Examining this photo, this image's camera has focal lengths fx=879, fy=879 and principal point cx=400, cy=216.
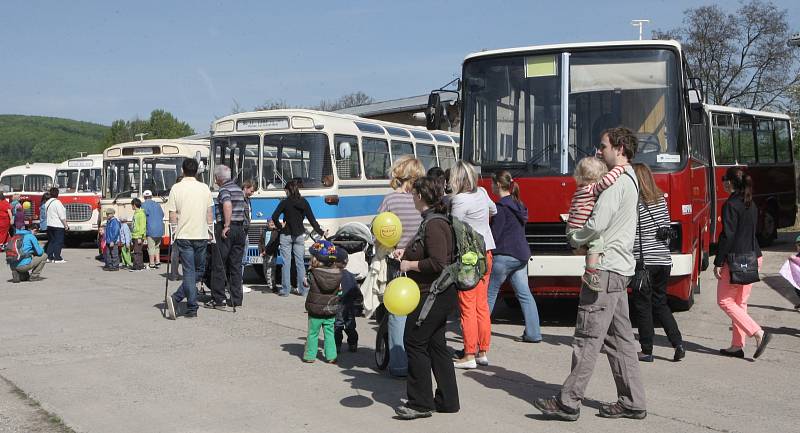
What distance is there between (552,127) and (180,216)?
493cm

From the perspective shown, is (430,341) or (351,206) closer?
(430,341)

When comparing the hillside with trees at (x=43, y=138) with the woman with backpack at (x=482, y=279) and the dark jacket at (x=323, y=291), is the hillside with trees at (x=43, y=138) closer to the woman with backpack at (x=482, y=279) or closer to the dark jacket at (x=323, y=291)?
the dark jacket at (x=323, y=291)

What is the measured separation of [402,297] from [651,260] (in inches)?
133

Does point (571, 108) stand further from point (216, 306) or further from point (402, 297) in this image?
point (216, 306)

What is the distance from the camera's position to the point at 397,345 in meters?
7.67

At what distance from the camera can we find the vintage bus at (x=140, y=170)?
22.6 meters

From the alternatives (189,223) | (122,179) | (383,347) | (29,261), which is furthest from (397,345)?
(122,179)

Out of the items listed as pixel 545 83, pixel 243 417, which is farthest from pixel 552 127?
pixel 243 417

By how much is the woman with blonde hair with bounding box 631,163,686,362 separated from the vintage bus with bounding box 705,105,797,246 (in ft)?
39.6

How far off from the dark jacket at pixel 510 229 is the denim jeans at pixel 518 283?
75mm

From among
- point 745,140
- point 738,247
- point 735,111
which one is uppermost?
point 735,111

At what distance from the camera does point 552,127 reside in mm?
10297

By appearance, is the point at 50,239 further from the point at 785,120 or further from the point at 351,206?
the point at 785,120

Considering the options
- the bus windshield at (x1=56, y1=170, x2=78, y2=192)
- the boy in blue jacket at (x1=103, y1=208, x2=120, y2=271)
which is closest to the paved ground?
the boy in blue jacket at (x1=103, y1=208, x2=120, y2=271)
